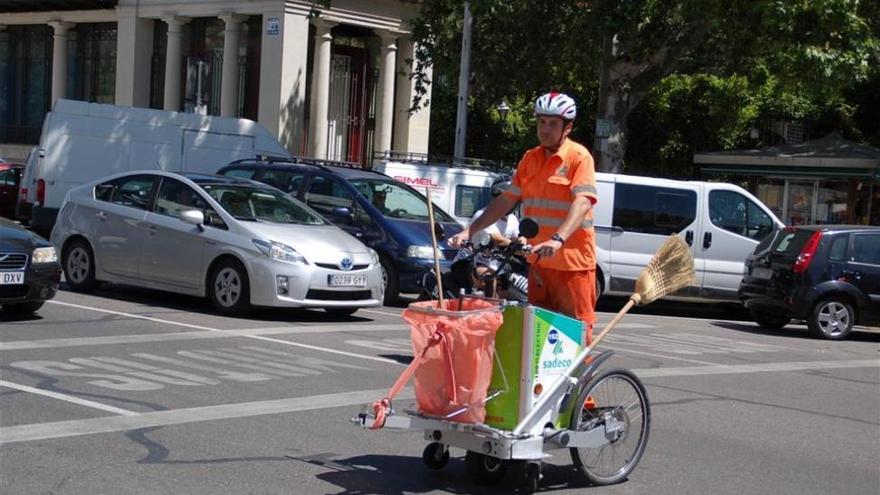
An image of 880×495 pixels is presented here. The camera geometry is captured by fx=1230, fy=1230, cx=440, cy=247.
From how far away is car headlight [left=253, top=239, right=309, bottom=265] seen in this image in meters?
12.9

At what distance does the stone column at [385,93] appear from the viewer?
33.8m

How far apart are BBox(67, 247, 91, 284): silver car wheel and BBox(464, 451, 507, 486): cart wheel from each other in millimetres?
9064

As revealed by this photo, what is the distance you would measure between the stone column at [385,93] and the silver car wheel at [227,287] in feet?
67.1

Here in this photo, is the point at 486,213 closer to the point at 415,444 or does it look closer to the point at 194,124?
the point at 415,444

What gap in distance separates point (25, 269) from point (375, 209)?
538 centimetres

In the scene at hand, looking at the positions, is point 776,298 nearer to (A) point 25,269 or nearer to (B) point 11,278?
(A) point 25,269

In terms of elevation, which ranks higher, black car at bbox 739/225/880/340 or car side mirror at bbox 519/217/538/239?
car side mirror at bbox 519/217/538/239

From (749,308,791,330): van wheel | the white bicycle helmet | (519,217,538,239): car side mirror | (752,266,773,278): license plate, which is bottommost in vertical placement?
(749,308,791,330): van wheel

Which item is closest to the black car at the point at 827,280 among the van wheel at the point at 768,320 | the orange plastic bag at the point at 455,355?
the van wheel at the point at 768,320

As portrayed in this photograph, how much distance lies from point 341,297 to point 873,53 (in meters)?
13.6

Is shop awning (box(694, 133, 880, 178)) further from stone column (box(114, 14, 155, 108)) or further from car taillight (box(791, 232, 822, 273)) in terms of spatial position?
stone column (box(114, 14, 155, 108))

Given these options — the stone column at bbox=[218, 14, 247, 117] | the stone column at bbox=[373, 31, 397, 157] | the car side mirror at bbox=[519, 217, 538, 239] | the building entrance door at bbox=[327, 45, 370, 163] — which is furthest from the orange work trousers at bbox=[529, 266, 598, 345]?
the building entrance door at bbox=[327, 45, 370, 163]

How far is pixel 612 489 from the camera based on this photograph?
22.1ft

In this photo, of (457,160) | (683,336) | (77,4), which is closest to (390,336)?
(683,336)
